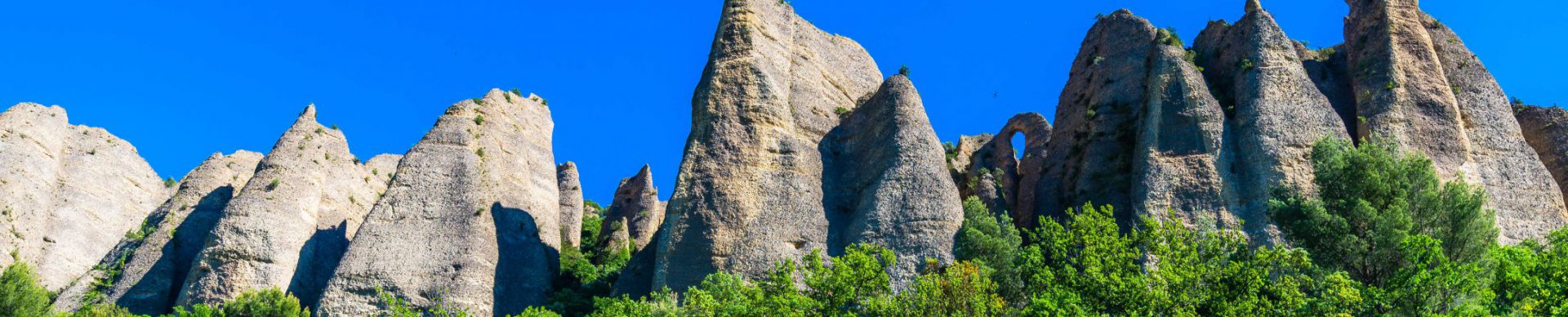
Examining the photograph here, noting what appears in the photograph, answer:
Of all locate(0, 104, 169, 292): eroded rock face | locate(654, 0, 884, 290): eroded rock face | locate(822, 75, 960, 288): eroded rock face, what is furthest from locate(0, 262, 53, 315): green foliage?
locate(822, 75, 960, 288): eroded rock face

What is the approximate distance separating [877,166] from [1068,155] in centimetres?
816

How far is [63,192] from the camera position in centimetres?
5769

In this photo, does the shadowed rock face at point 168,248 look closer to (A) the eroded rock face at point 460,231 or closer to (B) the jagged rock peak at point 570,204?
(A) the eroded rock face at point 460,231

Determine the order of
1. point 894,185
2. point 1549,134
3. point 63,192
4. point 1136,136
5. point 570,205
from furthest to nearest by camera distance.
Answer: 1. point 570,205
2. point 63,192
3. point 1549,134
4. point 1136,136
5. point 894,185

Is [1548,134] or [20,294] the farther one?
[1548,134]

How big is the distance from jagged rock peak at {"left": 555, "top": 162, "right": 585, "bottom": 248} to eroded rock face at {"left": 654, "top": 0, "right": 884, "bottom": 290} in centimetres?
1584

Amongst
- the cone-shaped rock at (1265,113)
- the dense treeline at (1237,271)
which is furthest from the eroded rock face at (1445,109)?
the dense treeline at (1237,271)

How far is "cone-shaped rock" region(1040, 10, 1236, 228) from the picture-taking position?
130 feet

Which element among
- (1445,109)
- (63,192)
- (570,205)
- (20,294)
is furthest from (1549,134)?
(63,192)

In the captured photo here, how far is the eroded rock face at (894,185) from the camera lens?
40062mm

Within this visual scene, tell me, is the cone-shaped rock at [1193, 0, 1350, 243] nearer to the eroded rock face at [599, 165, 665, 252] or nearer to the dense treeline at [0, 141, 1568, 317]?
the dense treeline at [0, 141, 1568, 317]

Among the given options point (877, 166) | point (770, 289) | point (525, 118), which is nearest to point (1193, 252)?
point (770, 289)

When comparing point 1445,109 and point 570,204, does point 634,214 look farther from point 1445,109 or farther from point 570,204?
point 1445,109

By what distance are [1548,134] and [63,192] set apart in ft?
205
